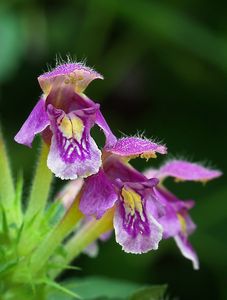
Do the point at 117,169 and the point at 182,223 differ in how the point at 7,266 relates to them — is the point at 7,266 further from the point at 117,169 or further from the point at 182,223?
the point at 182,223

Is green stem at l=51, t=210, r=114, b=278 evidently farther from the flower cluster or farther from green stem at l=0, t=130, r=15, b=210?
green stem at l=0, t=130, r=15, b=210

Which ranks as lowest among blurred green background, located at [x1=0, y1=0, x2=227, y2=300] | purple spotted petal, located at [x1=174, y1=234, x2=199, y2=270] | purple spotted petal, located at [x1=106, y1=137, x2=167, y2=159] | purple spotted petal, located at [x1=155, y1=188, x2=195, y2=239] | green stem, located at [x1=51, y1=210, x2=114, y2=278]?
blurred green background, located at [x1=0, y1=0, x2=227, y2=300]

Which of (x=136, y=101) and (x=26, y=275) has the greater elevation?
(x=26, y=275)

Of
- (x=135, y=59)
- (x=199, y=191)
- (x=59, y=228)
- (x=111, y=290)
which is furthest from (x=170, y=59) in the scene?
(x=59, y=228)

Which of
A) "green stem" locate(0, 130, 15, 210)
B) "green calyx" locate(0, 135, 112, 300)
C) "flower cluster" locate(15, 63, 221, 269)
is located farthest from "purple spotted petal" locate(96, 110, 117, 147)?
"green stem" locate(0, 130, 15, 210)

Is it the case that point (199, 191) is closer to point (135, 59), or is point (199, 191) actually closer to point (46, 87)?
point (135, 59)

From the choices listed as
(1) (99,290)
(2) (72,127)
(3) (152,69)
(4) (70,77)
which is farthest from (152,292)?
(3) (152,69)
